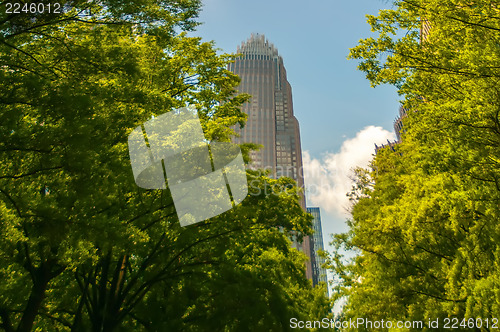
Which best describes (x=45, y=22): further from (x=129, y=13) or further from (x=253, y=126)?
(x=253, y=126)

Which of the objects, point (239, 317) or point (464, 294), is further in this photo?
point (464, 294)

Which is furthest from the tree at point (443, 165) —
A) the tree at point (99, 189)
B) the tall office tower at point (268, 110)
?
the tall office tower at point (268, 110)

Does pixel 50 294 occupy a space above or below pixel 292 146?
below

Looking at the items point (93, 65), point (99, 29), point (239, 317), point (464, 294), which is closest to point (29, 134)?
point (93, 65)

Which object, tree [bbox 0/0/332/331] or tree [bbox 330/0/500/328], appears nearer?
tree [bbox 0/0/332/331]

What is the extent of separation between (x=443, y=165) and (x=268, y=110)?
11988 centimetres

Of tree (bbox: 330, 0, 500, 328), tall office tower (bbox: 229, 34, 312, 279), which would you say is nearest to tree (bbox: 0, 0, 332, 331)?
tree (bbox: 330, 0, 500, 328)

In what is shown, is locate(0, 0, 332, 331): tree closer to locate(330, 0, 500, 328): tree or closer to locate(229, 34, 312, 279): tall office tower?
locate(330, 0, 500, 328): tree

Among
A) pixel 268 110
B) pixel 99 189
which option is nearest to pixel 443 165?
pixel 99 189

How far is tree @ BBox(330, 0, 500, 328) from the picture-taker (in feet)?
21.3

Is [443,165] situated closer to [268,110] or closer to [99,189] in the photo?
[99,189]

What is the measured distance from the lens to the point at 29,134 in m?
4.41

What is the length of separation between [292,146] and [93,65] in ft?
450

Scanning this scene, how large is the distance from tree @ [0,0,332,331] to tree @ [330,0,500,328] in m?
4.08
